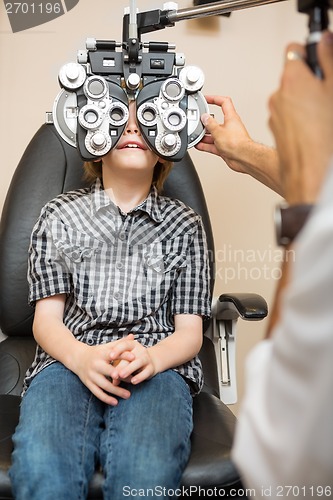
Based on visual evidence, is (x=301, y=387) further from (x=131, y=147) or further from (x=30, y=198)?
(x=30, y=198)

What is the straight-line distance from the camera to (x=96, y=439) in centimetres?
114

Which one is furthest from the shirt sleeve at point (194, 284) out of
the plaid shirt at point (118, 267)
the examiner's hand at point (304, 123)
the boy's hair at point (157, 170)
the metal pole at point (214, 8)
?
the examiner's hand at point (304, 123)

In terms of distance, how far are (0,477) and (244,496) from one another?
16.0 inches

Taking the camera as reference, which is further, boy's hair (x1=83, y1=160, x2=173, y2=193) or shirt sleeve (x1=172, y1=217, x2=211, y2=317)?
boy's hair (x1=83, y1=160, x2=173, y2=193)

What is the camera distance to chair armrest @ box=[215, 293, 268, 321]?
51.3 inches

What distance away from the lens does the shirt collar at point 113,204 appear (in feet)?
4.53

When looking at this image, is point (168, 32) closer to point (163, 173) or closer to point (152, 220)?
point (163, 173)

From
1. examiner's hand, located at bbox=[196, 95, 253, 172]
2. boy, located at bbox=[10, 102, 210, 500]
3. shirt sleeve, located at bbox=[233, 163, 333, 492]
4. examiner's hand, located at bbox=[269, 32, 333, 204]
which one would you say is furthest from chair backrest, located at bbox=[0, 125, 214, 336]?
shirt sleeve, located at bbox=[233, 163, 333, 492]

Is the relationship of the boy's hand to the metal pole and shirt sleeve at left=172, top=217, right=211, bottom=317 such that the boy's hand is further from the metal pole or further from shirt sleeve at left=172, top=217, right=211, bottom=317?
the metal pole

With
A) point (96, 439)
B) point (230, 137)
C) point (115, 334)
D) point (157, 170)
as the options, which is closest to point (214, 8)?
point (230, 137)

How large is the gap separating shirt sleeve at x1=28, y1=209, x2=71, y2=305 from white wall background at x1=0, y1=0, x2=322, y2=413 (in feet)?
1.84

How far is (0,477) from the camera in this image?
104cm

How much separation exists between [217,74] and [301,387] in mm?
1466

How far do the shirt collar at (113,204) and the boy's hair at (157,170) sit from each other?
0.11 ft
